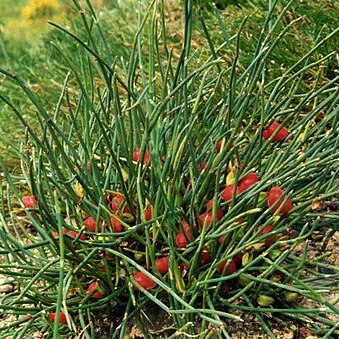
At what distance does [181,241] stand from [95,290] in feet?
0.72

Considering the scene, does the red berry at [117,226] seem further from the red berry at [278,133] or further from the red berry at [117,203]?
the red berry at [278,133]

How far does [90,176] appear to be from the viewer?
1.59m

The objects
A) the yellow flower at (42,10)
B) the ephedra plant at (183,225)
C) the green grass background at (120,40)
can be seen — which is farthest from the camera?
the yellow flower at (42,10)

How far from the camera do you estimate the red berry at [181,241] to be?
1.52 m

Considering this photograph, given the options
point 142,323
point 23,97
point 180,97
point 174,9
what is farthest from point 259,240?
point 174,9

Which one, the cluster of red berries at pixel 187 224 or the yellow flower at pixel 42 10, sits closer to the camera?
the cluster of red berries at pixel 187 224

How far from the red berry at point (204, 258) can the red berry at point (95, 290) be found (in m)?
0.23

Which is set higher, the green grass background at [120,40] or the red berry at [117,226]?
the red berry at [117,226]

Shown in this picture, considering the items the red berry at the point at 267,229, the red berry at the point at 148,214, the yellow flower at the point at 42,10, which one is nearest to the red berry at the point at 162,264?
the red berry at the point at 148,214

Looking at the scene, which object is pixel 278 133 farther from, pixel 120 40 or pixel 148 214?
pixel 120 40

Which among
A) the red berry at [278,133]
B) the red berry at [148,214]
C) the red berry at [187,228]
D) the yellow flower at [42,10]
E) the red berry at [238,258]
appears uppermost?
the red berry at [278,133]

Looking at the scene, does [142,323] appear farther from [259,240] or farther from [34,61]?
[34,61]

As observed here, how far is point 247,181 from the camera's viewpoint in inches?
60.7

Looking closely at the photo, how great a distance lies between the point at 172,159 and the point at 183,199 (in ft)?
0.33
